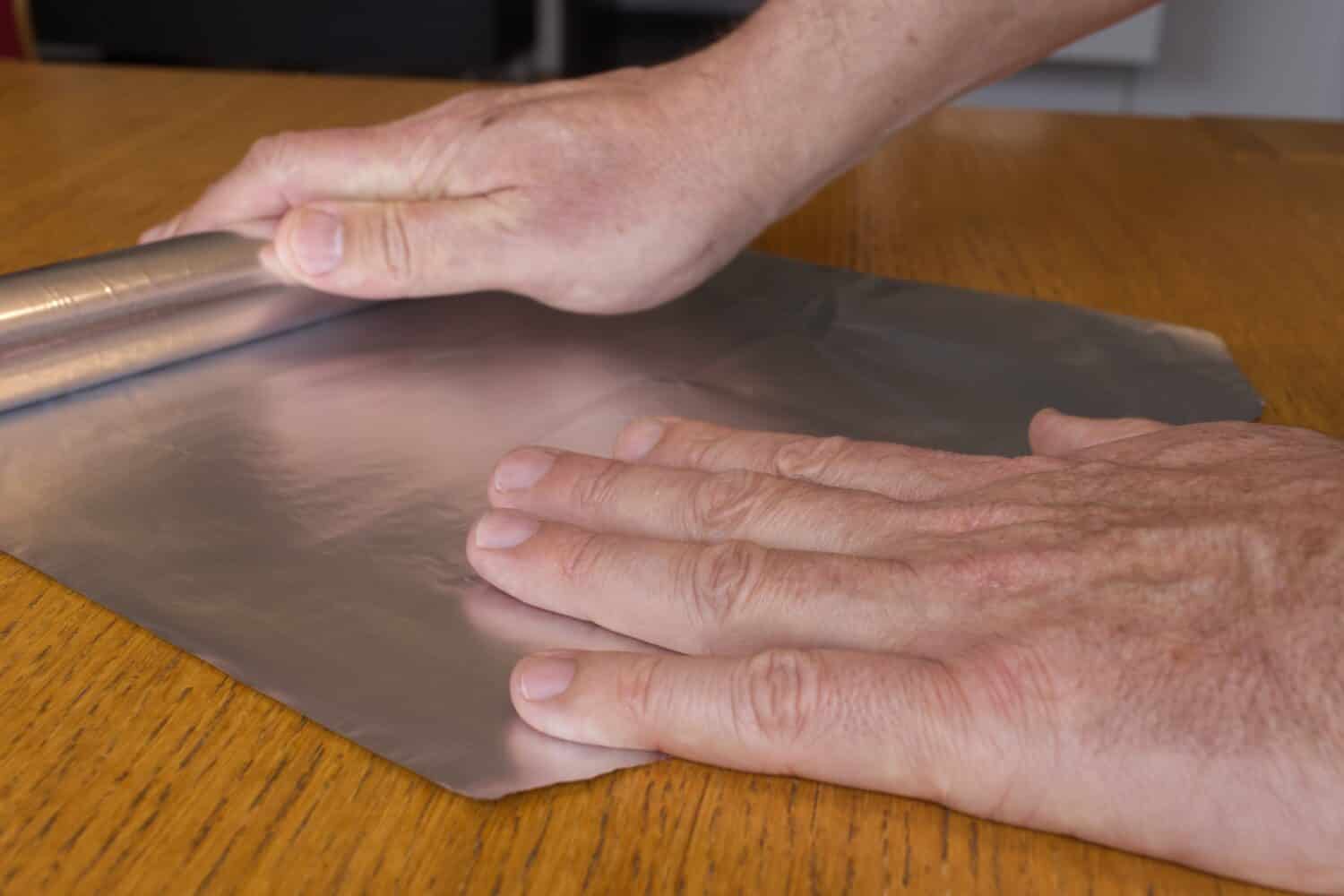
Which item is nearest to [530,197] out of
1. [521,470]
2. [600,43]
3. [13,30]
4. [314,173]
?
[314,173]

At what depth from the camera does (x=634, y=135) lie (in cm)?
85

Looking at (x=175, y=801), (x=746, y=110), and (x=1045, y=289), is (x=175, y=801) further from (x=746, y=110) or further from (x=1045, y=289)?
(x=1045, y=289)

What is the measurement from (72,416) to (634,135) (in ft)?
1.26

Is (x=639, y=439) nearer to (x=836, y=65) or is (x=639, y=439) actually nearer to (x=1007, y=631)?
(x=1007, y=631)

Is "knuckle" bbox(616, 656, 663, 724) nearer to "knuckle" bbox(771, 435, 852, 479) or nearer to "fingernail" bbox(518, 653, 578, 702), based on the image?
"fingernail" bbox(518, 653, 578, 702)

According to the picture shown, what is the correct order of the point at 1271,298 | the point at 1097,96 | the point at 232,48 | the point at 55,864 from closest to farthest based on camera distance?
the point at 55,864, the point at 1271,298, the point at 1097,96, the point at 232,48

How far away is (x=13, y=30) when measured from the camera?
94.9 inches

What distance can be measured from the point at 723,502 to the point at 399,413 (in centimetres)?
25

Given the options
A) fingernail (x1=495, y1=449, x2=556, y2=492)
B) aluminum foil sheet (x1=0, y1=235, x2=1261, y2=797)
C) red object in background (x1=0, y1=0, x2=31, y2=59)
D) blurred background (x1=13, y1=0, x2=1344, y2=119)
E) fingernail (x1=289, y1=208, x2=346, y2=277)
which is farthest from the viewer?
blurred background (x1=13, y1=0, x2=1344, y2=119)

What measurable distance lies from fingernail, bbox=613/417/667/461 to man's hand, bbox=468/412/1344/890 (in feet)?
0.20

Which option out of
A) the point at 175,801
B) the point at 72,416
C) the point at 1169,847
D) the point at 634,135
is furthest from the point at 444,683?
the point at 634,135

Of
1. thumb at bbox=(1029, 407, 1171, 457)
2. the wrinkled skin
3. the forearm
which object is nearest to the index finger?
the forearm

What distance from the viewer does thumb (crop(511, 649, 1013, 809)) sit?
1.42 feet

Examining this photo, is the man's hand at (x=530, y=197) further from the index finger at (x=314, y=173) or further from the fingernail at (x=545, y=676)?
the fingernail at (x=545, y=676)
